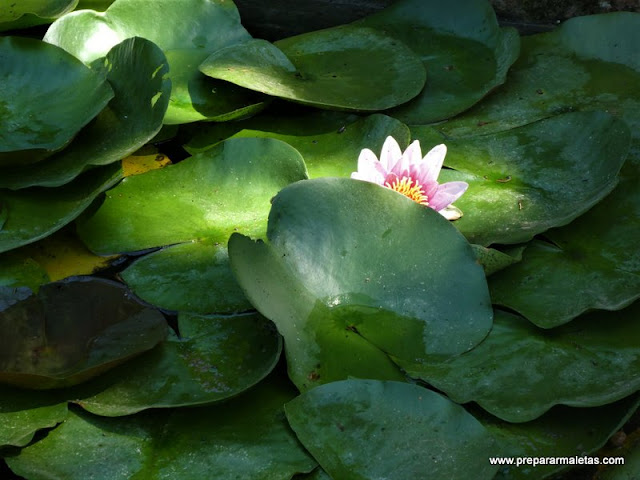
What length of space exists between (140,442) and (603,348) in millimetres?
909

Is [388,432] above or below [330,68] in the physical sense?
below

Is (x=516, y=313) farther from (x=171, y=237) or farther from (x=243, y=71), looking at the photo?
(x=243, y=71)

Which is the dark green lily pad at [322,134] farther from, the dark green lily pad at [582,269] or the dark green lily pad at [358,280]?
the dark green lily pad at [582,269]

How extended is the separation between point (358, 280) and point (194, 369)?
366 millimetres

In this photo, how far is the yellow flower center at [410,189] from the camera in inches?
64.7

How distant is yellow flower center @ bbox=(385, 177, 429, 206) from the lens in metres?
1.64

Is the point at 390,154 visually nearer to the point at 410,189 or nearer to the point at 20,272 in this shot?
the point at 410,189

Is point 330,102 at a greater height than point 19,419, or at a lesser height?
greater

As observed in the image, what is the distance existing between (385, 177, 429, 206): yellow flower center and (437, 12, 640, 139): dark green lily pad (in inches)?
16.1

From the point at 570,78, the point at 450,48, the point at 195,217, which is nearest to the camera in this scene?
the point at 195,217

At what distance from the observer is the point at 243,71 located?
1.97m

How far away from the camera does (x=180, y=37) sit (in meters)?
2.14

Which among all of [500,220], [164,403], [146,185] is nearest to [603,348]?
[500,220]

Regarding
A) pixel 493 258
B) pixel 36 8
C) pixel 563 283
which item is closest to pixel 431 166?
pixel 493 258
